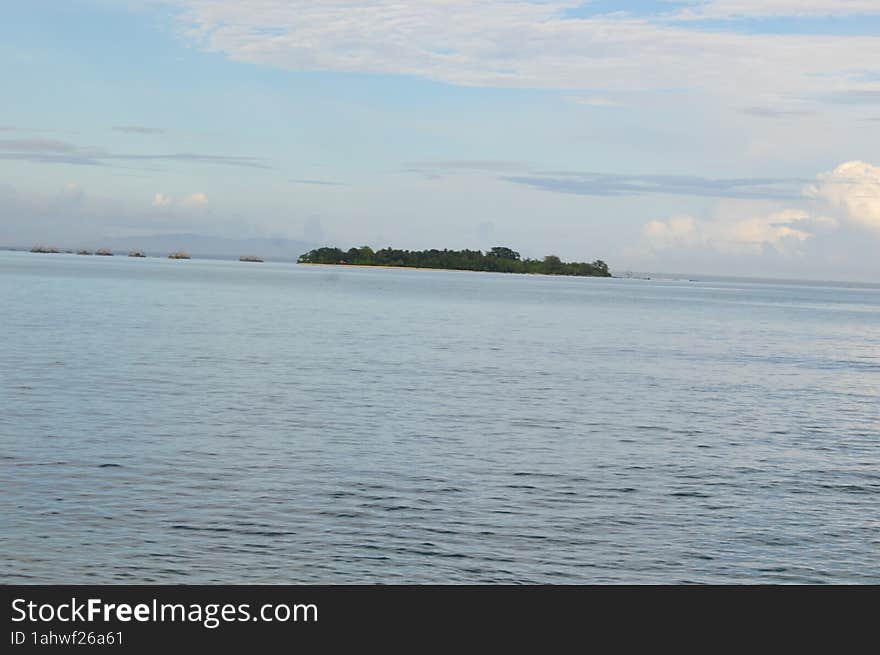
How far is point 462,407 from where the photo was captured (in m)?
36.3

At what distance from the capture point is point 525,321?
323 ft

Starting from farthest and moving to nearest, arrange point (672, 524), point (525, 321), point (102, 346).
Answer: point (525, 321) → point (102, 346) → point (672, 524)

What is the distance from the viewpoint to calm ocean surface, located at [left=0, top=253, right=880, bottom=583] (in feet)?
57.3

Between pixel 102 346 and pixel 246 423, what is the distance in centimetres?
2632

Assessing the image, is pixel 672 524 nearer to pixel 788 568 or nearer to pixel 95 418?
pixel 788 568

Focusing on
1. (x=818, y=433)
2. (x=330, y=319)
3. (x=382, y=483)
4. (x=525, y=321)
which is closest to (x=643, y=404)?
(x=818, y=433)

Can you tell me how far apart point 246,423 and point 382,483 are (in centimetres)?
929

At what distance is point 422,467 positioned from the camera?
25.1 metres

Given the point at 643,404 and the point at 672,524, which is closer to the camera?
the point at 672,524

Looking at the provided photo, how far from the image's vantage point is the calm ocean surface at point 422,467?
1745 cm

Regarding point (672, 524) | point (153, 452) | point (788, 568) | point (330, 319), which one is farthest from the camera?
point (330, 319)

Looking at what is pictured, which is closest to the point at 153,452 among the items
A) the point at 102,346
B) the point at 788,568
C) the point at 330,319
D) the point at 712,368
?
the point at 788,568
